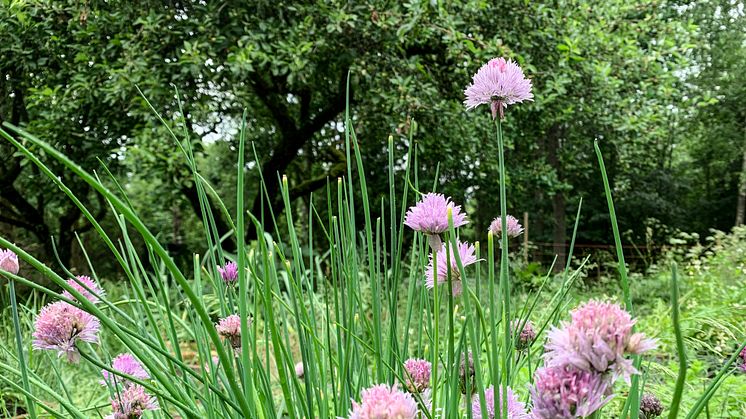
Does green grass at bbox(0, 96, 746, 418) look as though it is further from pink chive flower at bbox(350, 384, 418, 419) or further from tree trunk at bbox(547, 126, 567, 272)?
tree trunk at bbox(547, 126, 567, 272)

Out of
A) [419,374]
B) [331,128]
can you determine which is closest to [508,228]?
[419,374]

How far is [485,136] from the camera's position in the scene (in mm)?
5059

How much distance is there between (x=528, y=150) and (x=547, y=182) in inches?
30.6

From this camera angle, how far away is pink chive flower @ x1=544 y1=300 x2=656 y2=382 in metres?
0.29

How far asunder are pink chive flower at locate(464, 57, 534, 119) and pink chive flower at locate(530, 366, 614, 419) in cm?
29

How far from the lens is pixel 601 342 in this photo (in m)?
0.28

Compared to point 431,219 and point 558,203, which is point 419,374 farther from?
point 558,203

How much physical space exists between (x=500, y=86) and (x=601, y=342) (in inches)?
12.3

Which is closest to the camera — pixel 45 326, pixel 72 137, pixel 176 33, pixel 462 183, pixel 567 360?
pixel 567 360

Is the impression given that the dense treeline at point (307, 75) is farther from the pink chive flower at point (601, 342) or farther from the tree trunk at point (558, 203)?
the tree trunk at point (558, 203)

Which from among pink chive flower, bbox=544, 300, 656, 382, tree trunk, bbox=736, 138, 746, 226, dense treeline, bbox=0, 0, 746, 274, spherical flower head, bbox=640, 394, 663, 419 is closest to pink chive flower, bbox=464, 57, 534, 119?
pink chive flower, bbox=544, 300, 656, 382

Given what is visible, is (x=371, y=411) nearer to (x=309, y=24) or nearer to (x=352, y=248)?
(x=352, y=248)

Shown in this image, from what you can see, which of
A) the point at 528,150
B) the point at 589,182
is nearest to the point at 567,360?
the point at 528,150

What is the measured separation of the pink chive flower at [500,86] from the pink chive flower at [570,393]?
293 mm
